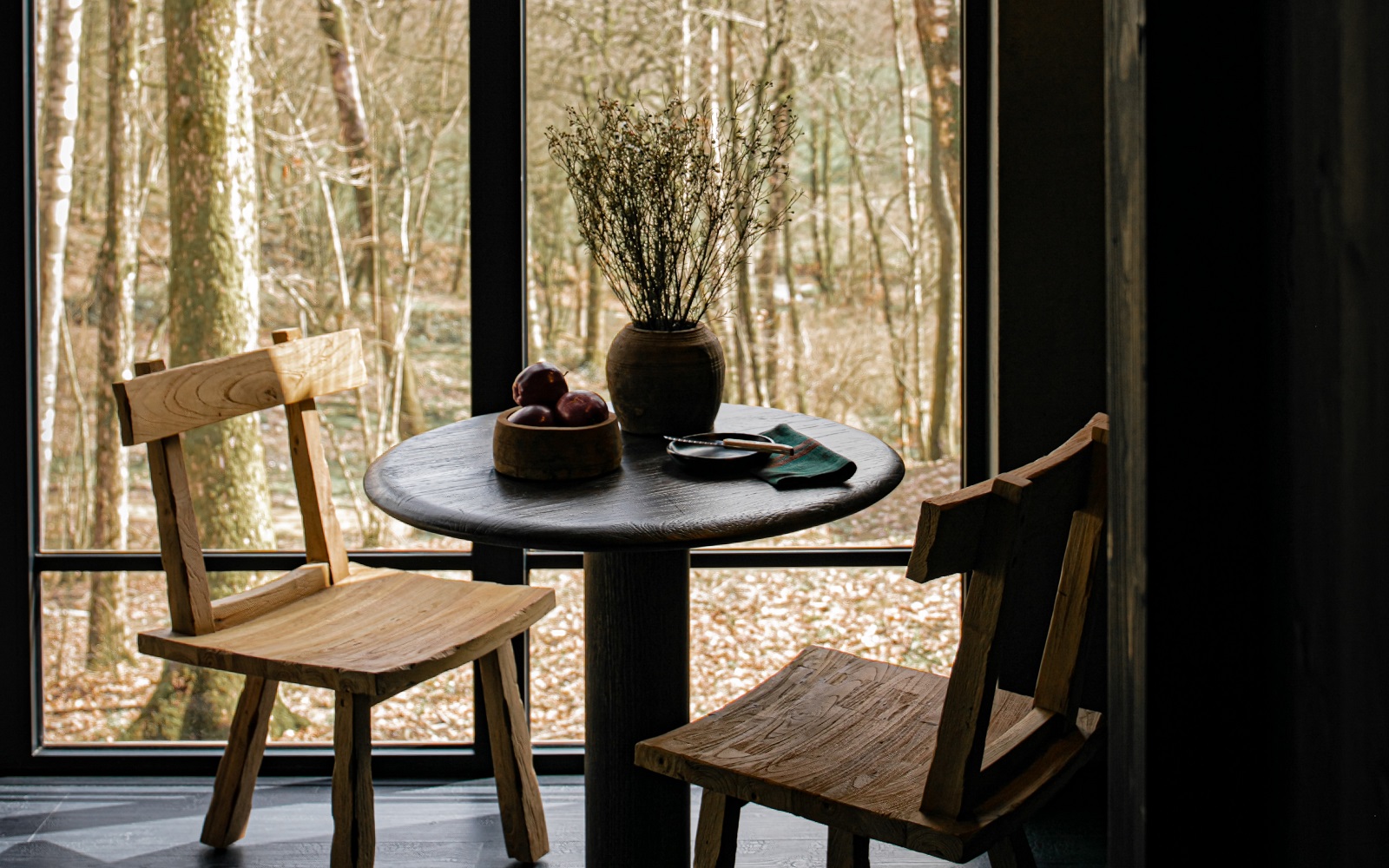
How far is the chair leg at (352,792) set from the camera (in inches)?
80.5

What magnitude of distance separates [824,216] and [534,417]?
70.5 inches

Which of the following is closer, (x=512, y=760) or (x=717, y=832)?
(x=717, y=832)

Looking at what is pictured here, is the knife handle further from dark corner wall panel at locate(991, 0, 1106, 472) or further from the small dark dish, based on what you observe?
dark corner wall panel at locate(991, 0, 1106, 472)

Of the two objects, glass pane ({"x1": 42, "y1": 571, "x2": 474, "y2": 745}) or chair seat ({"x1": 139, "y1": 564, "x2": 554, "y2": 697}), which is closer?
chair seat ({"x1": 139, "y1": 564, "x2": 554, "y2": 697})

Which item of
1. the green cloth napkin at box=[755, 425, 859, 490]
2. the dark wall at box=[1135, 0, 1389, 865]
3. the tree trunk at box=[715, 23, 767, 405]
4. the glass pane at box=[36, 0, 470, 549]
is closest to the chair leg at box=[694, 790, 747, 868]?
the green cloth napkin at box=[755, 425, 859, 490]

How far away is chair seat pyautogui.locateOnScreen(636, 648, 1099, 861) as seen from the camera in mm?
1537

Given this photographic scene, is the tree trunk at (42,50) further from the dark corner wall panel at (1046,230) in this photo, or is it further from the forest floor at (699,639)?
the dark corner wall panel at (1046,230)

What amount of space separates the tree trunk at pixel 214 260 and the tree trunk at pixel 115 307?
97mm

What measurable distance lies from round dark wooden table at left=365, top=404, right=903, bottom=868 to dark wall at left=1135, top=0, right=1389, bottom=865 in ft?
2.66

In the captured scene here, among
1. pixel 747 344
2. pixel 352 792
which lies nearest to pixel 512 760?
pixel 352 792

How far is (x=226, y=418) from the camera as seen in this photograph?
226cm

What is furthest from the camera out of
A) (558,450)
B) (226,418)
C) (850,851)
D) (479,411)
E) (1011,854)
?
(479,411)

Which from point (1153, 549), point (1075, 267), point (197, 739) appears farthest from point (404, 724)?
point (1153, 549)

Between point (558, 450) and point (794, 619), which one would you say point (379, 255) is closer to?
point (794, 619)
